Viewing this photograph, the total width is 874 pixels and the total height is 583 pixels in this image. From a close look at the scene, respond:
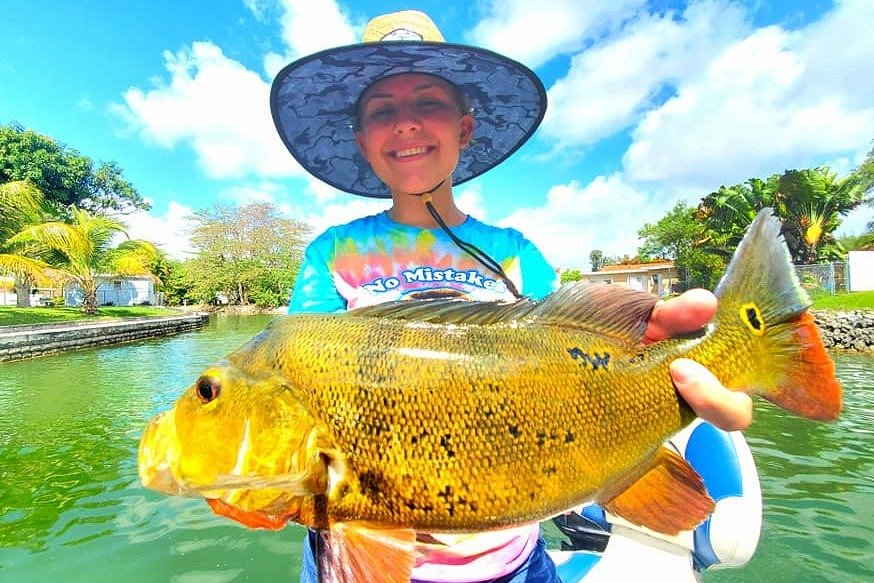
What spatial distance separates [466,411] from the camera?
1.30 meters

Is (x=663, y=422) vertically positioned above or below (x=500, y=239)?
below

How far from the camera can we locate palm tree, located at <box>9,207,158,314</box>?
2217cm

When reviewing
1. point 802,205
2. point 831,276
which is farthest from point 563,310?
point 802,205

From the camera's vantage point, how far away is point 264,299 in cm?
5619

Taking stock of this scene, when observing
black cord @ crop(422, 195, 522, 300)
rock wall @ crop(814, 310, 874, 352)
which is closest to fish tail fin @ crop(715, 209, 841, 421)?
black cord @ crop(422, 195, 522, 300)

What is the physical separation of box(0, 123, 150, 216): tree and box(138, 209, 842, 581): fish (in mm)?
36934

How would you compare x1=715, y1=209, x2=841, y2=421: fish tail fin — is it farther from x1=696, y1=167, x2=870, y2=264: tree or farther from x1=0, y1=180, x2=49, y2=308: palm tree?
x1=696, y1=167, x2=870, y2=264: tree

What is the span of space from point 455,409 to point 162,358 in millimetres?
19995

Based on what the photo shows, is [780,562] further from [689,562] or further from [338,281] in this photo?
[338,281]

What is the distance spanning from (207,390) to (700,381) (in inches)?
50.5

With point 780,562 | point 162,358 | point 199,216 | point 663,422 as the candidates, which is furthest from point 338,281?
point 199,216

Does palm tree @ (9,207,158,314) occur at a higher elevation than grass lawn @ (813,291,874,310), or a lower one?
higher

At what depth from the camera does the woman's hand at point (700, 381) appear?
1.38 metres

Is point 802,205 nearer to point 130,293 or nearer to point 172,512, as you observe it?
point 172,512
